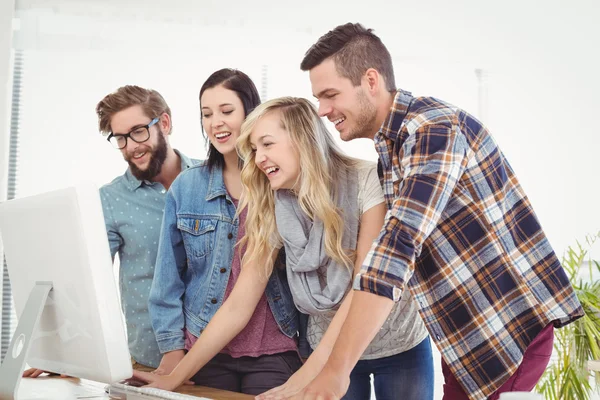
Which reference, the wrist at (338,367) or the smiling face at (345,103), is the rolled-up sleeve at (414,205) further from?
the smiling face at (345,103)

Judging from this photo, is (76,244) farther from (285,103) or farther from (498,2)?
(498,2)

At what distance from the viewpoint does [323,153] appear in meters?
1.83

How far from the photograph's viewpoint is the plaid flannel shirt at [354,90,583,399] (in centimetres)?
138

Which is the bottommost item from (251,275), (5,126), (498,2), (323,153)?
(251,275)

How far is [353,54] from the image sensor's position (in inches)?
68.1

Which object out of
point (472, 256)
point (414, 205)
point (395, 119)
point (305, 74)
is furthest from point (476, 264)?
point (305, 74)

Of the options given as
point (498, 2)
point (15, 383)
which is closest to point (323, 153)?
point (15, 383)

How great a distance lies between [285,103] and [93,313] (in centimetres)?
84

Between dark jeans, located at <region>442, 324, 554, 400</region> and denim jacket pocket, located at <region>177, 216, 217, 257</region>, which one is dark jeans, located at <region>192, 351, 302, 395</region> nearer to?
denim jacket pocket, located at <region>177, 216, 217, 257</region>

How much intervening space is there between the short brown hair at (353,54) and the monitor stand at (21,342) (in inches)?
33.7

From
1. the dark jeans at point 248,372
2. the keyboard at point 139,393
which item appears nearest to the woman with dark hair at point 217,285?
the dark jeans at point 248,372

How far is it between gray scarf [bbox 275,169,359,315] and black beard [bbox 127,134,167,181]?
734 mm

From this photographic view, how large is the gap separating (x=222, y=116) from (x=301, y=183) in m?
0.40

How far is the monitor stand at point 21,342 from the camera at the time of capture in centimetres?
134
